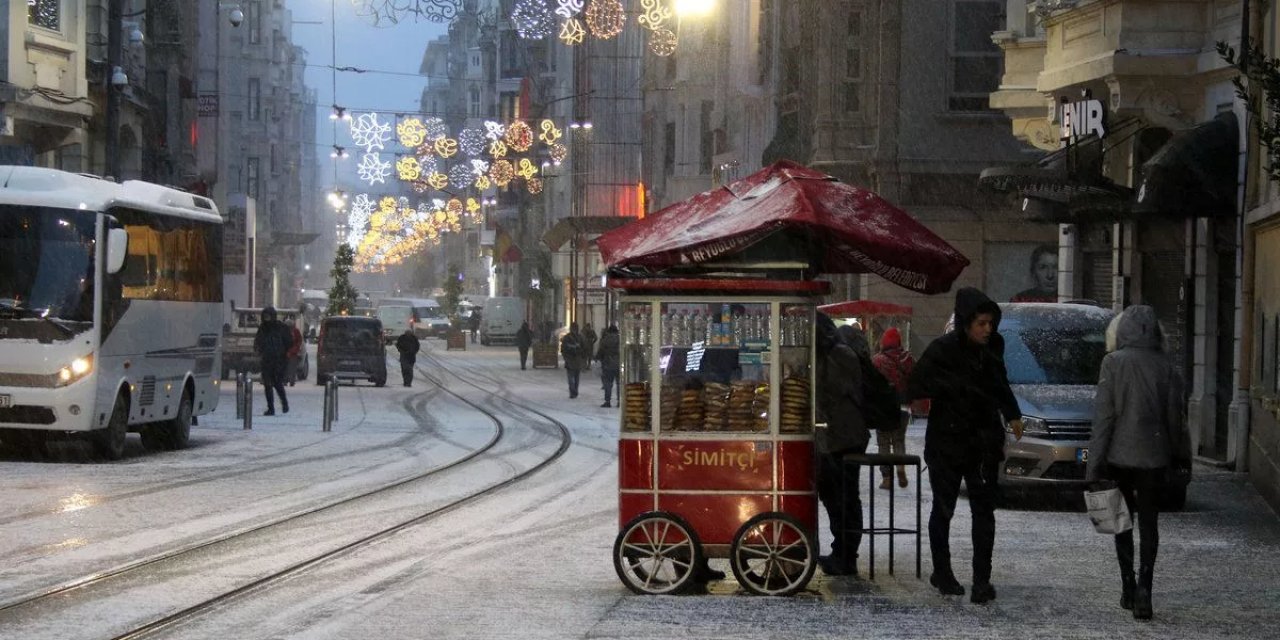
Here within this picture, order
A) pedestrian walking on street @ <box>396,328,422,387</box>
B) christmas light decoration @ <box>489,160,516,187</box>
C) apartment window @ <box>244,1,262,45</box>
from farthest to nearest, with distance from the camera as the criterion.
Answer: apartment window @ <box>244,1,262,45</box>, christmas light decoration @ <box>489,160,516,187</box>, pedestrian walking on street @ <box>396,328,422,387</box>

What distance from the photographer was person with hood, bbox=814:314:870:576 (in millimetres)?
12172

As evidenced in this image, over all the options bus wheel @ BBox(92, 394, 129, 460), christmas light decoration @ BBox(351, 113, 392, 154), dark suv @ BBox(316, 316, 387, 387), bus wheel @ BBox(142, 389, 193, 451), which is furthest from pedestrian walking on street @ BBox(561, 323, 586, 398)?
bus wheel @ BBox(92, 394, 129, 460)

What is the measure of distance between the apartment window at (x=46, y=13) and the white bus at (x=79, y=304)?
12.4 meters

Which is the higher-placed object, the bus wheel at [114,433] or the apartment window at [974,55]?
the apartment window at [974,55]

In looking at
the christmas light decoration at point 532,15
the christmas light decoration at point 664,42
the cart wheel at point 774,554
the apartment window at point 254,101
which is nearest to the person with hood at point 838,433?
the cart wheel at point 774,554

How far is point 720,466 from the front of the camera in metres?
11.8

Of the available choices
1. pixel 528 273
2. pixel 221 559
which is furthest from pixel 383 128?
pixel 528 273

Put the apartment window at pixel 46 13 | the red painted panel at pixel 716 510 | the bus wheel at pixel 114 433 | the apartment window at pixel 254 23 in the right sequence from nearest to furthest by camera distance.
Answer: the red painted panel at pixel 716 510, the bus wheel at pixel 114 433, the apartment window at pixel 46 13, the apartment window at pixel 254 23

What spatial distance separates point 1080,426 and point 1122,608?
735cm

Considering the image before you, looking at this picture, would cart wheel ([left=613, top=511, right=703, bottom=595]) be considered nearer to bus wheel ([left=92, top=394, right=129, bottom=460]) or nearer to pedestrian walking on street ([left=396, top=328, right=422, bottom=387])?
bus wheel ([left=92, top=394, right=129, bottom=460])

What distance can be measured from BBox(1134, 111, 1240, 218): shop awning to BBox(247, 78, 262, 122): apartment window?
106 meters

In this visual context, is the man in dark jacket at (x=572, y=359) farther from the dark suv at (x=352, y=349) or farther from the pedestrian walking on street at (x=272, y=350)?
the pedestrian walking on street at (x=272, y=350)

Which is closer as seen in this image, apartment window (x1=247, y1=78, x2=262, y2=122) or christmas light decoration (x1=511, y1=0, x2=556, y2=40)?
christmas light decoration (x1=511, y1=0, x2=556, y2=40)

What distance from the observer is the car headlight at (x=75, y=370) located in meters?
21.9
